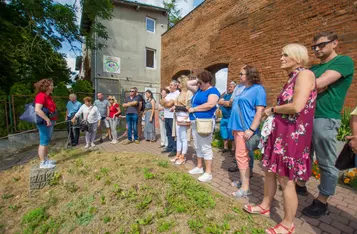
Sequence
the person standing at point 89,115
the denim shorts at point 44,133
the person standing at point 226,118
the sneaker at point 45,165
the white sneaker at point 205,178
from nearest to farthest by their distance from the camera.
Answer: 1. the white sneaker at point 205,178
2. the denim shorts at point 44,133
3. the sneaker at point 45,165
4. the person standing at point 226,118
5. the person standing at point 89,115

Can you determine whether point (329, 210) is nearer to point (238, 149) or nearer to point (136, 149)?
point (238, 149)

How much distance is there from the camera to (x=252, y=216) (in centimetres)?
219

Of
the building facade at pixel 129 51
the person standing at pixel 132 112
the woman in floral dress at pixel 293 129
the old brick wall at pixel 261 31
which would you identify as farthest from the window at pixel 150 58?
the woman in floral dress at pixel 293 129

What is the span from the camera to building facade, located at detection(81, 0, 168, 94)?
13.1m

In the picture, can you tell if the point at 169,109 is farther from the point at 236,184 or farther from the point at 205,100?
the point at 236,184

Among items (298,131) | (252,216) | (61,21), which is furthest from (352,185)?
(61,21)

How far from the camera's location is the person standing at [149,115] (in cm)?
597

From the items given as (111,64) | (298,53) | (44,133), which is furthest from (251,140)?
(111,64)

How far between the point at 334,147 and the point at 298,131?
76 cm

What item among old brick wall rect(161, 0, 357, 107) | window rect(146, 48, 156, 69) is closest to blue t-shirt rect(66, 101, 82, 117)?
old brick wall rect(161, 0, 357, 107)

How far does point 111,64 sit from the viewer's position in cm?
1335

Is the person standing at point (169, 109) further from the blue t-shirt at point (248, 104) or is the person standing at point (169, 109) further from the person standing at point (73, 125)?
the person standing at point (73, 125)

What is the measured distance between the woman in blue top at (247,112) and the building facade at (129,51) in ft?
40.4

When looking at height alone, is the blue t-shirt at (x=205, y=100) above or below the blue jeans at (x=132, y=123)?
above
